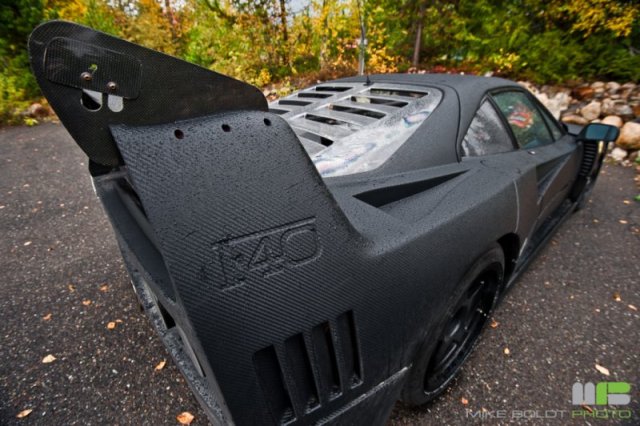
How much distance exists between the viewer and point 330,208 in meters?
0.90

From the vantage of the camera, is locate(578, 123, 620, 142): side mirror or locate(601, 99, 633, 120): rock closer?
locate(578, 123, 620, 142): side mirror

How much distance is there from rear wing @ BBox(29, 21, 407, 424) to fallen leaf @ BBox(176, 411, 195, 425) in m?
0.76

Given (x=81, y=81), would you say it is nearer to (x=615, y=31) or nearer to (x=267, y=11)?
(x=615, y=31)

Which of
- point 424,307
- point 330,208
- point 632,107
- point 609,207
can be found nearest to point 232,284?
point 330,208

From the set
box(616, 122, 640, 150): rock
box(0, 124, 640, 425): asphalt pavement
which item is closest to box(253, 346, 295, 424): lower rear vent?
box(0, 124, 640, 425): asphalt pavement

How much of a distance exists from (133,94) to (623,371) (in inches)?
108

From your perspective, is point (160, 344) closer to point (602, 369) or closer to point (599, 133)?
point (602, 369)

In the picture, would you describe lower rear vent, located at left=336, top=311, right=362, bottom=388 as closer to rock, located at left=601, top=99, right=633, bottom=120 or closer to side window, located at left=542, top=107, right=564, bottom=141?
side window, located at left=542, top=107, right=564, bottom=141

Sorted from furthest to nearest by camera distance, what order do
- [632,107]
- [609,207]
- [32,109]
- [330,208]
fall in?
[32,109] < [632,107] < [609,207] < [330,208]

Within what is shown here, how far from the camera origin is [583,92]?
19.3ft

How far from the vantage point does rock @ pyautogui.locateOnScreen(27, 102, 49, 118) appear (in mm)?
7807

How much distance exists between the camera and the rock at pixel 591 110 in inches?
216

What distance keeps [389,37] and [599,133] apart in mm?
7163

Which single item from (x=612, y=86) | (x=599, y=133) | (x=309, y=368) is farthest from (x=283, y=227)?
(x=612, y=86)
